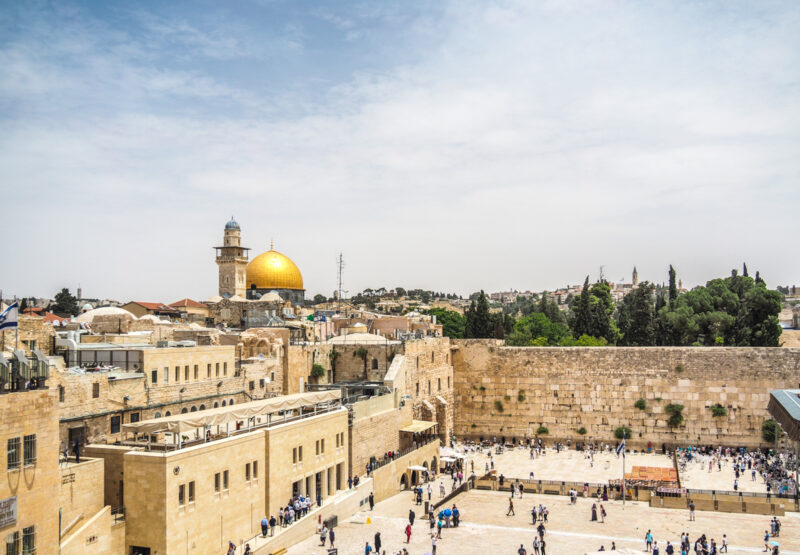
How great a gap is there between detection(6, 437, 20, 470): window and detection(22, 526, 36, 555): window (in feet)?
4.92

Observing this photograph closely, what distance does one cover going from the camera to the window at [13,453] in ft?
53.1

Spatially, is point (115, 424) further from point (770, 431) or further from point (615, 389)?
point (770, 431)

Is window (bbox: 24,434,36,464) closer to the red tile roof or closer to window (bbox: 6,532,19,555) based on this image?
window (bbox: 6,532,19,555)

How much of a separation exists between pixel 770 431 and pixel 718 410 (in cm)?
272

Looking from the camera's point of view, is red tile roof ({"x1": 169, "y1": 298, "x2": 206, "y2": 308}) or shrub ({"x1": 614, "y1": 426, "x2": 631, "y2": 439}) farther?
red tile roof ({"x1": 169, "y1": 298, "x2": 206, "y2": 308})

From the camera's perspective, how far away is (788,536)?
1008 inches

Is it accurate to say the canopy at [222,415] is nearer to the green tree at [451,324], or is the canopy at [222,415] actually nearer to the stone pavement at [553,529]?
the stone pavement at [553,529]

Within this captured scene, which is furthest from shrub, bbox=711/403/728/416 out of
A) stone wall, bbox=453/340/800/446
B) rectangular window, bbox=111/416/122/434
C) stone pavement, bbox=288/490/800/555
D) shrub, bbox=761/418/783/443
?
rectangular window, bbox=111/416/122/434

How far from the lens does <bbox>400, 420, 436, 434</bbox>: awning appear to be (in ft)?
115

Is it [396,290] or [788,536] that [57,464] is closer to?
[788,536]

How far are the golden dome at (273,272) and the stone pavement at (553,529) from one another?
3581cm

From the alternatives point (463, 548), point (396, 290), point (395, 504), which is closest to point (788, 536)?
point (463, 548)

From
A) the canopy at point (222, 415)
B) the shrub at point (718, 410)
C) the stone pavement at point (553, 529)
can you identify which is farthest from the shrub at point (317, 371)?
the shrub at point (718, 410)

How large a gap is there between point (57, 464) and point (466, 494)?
19.0m
